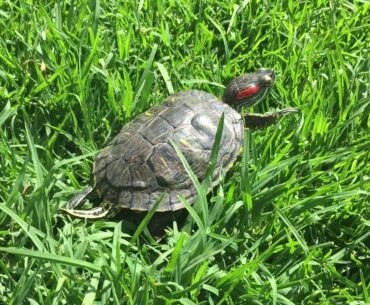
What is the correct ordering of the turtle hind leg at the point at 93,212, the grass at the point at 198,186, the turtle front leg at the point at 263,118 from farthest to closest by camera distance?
1. the turtle front leg at the point at 263,118
2. the turtle hind leg at the point at 93,212
3. the grass at the point at 198,186

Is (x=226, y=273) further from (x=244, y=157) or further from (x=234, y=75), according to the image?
(x=234, y=75)

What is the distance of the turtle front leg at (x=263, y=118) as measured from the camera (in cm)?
290

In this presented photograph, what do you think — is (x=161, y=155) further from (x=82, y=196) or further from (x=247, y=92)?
(x=247, y=92)

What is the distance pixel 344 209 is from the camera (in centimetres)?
258

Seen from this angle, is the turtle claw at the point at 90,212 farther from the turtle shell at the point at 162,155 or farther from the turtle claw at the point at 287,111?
the turtle claw at the point at 287,111

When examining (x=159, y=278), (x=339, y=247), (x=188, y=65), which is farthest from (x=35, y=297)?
(x=188, y=65)

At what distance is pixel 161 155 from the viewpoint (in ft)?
8.20

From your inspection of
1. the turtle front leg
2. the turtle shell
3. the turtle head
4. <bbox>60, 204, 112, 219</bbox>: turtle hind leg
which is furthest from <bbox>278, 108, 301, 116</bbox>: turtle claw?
<bbox>60, 204, 112, 219</bbox>: turtle hind leg

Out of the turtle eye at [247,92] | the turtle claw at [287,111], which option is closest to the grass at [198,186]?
the turtle claw at [287,111]

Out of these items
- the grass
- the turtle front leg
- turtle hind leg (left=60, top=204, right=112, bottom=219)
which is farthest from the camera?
the turtle front leg

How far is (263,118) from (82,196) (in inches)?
38.8

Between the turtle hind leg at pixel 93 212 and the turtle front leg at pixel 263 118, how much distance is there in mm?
859

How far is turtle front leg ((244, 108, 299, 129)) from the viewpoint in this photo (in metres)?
2.90

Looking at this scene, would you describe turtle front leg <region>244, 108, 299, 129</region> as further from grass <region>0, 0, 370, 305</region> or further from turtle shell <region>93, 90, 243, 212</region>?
turtle shell <region>93, 90, 243, 212</region>
